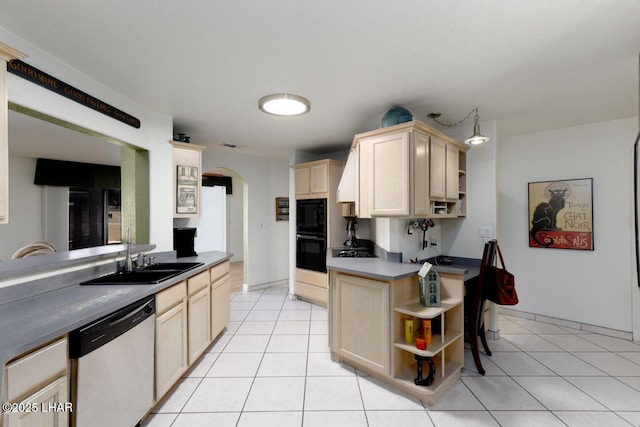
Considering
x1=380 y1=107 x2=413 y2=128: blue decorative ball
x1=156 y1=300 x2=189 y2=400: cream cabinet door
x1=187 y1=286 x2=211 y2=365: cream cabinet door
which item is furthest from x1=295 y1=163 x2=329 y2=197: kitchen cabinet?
x1=156 y1=300 x2=189 y2=400: cream cabinet door

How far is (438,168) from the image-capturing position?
8.36 feet

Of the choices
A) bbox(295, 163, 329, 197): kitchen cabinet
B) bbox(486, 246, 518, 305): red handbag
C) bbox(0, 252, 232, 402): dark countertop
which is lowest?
bbox(486, 246, 518, 305): red handbag

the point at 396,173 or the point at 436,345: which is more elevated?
the point at 396,173

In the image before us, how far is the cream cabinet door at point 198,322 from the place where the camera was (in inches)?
91.7

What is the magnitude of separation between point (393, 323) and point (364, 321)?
0.27 meters

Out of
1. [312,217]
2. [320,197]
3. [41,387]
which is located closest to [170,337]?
Result: [41,387]

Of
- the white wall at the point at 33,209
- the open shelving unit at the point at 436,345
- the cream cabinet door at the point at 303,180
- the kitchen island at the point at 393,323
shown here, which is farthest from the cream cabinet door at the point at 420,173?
the white wall at the point at 33,209

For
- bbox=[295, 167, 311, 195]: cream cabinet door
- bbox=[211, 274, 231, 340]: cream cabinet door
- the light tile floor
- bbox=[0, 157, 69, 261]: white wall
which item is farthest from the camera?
bbox=[295, 167, 311, 195]: cream cabinet door

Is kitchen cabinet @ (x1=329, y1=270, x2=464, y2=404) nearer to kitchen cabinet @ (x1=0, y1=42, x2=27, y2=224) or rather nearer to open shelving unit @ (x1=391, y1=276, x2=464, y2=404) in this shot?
open shelving unit @ (x1=391, y1=276, x2=464, y2=404)

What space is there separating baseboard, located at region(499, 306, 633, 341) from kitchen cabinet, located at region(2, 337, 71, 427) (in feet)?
14.8

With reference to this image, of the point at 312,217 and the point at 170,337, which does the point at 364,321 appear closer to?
the point at 170,337

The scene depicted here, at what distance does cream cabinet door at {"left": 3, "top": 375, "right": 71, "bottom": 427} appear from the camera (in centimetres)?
102

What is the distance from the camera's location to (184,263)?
262 cm

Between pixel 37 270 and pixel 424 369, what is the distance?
2.86 meters
